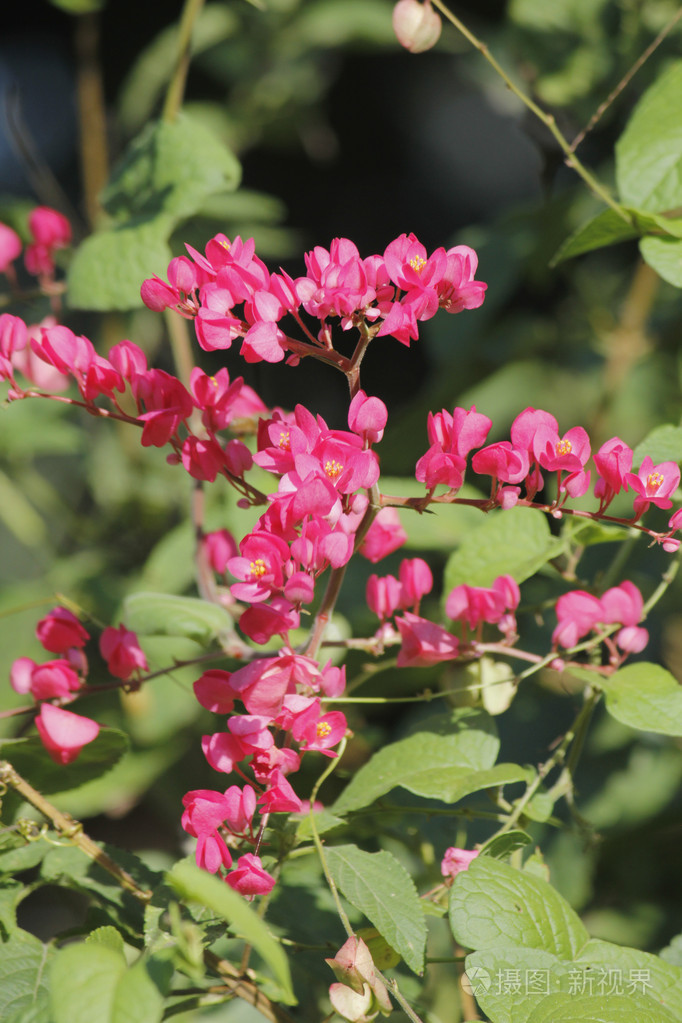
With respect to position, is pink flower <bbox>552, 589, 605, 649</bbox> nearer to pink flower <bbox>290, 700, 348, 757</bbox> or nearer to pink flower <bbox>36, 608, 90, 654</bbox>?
pink flower <bbox>290, 700, 348, 757</bbox>

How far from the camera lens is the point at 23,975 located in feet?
1.28

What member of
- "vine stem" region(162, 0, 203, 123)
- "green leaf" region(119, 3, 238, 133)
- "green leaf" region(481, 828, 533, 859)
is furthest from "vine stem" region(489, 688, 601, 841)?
"green leaf" region(119, 3, 238, 133)

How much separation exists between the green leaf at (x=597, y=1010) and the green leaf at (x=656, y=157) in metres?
0.45

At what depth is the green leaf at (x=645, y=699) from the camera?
0.43 m

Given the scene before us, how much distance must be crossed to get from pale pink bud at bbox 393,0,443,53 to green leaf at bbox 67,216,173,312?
201 mm

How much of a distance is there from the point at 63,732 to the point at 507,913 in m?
0.23

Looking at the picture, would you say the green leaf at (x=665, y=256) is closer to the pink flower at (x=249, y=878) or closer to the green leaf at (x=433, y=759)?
the green leaf at (x=433, y=759)

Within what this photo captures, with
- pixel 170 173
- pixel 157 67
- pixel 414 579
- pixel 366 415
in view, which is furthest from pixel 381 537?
pixel 157 67

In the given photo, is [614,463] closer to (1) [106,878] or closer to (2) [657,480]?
(2) [657,480]

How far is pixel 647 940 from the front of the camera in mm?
681

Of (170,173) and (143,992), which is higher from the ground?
(170,173)

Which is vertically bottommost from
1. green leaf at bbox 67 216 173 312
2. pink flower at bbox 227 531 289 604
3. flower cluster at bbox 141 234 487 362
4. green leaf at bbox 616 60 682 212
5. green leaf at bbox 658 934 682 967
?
green leaf at bbox 658 934 682 967

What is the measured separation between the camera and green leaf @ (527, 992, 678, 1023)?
34cm

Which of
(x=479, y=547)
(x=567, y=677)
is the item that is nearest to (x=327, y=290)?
(x=479, y=547)
